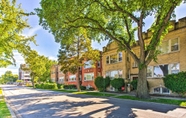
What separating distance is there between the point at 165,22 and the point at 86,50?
56.7 ft

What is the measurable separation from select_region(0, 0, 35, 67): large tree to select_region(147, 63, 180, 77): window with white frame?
14719mm

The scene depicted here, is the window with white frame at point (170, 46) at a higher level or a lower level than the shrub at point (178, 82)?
higher

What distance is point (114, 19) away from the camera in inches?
714

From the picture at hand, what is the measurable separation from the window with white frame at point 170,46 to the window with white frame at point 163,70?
1693mm

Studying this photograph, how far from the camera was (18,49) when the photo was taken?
13.9m

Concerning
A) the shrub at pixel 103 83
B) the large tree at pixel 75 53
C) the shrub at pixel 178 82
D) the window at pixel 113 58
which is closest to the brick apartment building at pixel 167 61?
the shrub at pixel 178 82

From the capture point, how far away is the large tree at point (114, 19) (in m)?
13.2

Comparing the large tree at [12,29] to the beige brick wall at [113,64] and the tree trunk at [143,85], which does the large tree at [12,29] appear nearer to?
the tree trunk at [143,85]

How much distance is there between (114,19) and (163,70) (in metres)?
8.39

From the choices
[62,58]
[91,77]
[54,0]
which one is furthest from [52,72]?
[54,0]

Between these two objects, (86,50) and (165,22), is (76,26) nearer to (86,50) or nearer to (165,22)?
(165,22)

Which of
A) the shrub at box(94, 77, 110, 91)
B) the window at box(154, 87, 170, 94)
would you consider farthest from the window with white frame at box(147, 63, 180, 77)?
the shrub at box(94, 77, 110, 91)

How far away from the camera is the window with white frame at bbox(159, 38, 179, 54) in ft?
61.5

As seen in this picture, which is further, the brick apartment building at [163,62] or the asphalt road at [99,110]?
the brick apartment building at [163,62]
